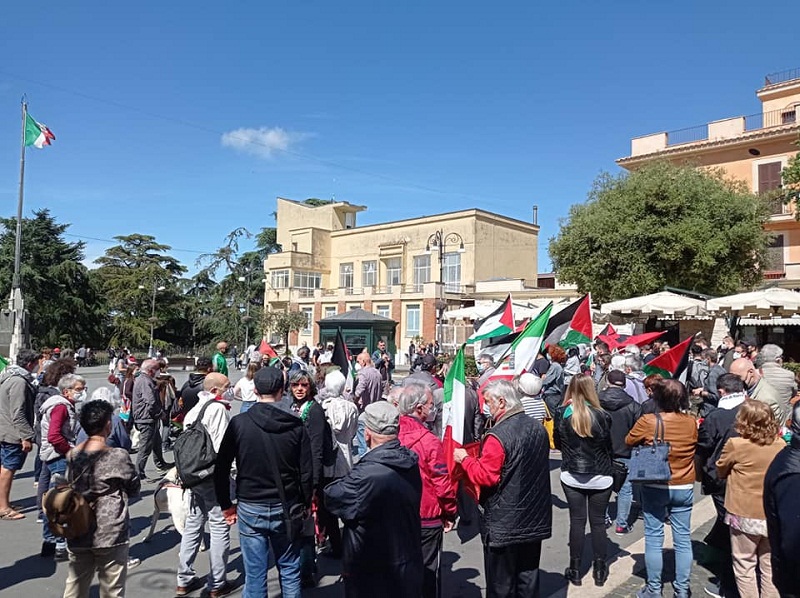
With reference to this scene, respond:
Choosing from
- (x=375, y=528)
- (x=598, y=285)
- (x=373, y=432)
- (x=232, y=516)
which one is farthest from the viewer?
(x=598, y=285)

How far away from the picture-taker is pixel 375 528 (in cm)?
322

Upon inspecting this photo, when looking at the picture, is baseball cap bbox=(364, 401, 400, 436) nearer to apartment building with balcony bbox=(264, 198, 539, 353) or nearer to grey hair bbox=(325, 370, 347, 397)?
grey hair bbox=(325, 370, 347, 397)

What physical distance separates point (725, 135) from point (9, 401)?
119 feet

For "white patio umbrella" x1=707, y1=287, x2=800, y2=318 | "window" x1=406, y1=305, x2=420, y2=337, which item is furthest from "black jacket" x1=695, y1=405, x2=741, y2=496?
"window" x1=406, y1=305, x2=420, y2=337

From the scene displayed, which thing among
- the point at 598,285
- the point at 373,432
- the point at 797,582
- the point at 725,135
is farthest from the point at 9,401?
the point at 725,135

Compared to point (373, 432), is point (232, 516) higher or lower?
lower

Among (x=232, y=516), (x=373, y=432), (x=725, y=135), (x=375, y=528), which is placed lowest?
(x=232, y=516)

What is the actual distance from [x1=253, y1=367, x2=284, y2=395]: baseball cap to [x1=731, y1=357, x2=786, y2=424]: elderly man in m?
4.22

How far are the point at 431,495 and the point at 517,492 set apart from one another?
56cm

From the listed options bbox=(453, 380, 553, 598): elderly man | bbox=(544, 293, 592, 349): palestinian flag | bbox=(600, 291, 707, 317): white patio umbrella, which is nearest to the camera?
bbox=(453, 380, 553, 598): elderly man

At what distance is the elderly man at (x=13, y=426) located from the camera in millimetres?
6160

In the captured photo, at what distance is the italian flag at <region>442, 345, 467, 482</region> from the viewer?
4.45m

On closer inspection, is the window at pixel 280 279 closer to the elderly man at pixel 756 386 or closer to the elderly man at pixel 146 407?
the elderly man at pixel 146 407

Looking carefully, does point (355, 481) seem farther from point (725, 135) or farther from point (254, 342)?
point (254, 342)
